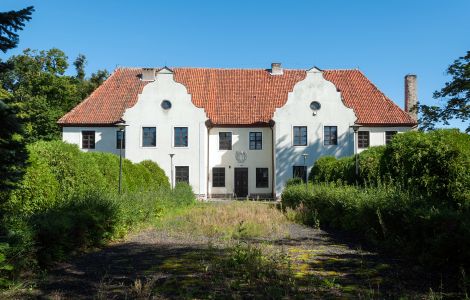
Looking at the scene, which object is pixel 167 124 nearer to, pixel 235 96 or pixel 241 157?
pixel 241 157

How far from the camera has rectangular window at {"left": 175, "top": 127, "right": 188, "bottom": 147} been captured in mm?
33156

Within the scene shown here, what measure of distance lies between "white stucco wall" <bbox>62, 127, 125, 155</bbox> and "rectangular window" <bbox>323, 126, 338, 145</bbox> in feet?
53.3

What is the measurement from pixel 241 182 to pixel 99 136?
11.8 meters

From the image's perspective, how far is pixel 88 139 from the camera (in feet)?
112

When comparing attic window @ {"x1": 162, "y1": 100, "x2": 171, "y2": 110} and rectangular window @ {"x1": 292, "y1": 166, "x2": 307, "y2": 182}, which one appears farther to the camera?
rectangular window @ {"x1": 292, "y1": 166, "x2": 307, "y2": 182}

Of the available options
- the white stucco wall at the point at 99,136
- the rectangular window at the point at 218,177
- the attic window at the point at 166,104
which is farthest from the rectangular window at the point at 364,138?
the white stucco wall at the point at 99,136

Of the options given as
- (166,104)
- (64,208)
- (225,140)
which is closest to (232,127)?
(225,140)

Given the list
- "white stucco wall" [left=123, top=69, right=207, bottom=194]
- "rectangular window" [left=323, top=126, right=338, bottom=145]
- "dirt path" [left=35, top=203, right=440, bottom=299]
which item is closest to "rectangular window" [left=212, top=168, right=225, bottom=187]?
"white stucco wall" [left=123, top=69, right=207, bottom=194]

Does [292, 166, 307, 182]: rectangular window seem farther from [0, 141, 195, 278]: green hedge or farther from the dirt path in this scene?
the dirt path

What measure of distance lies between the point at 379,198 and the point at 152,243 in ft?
18.2

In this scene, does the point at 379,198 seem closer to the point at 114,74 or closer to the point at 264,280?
the point at 264,280

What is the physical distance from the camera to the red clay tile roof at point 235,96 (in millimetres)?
34188

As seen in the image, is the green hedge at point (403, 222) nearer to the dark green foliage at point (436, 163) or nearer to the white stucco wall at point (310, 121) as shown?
the dark green foliage at point (436, 163)

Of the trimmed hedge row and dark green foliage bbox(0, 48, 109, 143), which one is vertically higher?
dark green foliage bbox(0, 48, 109, 143)
